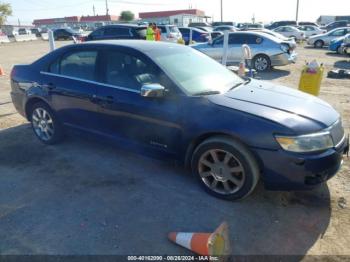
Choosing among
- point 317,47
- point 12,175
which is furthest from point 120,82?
point 317,47

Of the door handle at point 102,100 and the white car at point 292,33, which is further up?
the door handle at point 102,100

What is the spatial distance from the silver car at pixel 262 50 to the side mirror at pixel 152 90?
370 inches

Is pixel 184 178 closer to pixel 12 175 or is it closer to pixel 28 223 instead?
pixel 28 223

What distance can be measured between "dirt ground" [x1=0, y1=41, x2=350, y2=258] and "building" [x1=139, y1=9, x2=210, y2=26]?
70.5m

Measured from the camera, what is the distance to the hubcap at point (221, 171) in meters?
3.30

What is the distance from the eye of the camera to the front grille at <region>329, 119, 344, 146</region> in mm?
3194

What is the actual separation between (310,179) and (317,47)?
74.6 ft


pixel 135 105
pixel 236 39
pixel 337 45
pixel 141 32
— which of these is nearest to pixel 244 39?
pixel 236 39

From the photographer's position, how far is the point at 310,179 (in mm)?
3055

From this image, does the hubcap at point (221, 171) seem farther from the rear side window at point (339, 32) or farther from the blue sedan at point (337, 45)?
the rear side window at point (339, 32)

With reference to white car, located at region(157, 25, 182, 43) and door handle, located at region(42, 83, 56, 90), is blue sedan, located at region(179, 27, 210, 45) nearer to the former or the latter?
white car, located at region(157, 25, 182, 43)

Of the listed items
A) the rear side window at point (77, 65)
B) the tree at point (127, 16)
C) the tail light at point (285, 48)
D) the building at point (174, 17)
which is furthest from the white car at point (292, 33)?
the tree at point (127, 16)

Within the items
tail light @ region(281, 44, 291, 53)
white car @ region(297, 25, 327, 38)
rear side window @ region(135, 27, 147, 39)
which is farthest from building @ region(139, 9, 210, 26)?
tail light @ region(281, 44, 291, 53)

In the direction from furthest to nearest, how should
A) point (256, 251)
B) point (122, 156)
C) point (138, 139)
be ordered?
point (122, 156) < point (138, 139) < point (256, 251)
